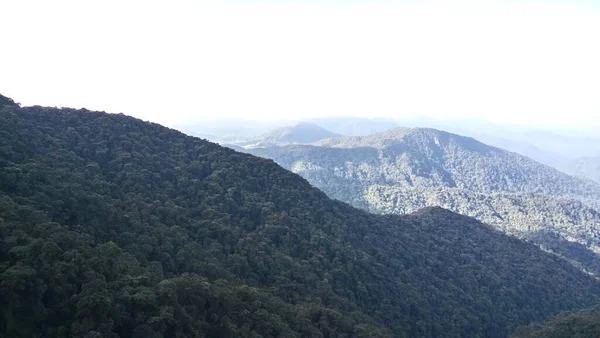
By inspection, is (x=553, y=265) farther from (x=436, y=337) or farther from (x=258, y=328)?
(x=258, y=328)

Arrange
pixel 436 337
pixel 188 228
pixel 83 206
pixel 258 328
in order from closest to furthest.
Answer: pixel 258 328 < pixel 83 206 < pixel 188 228 < pixel 436 337

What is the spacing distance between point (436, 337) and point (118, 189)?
35.0 meters

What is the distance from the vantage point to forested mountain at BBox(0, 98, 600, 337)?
83.2 ft

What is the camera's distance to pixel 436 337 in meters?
48.5

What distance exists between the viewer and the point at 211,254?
40.8m

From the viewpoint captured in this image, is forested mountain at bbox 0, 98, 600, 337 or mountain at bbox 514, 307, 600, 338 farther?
mountain at bbox 514, 307, 600, 338

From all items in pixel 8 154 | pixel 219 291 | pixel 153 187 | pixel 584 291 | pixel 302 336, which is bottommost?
pixel 584 291

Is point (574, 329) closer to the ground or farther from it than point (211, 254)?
closer to the ground

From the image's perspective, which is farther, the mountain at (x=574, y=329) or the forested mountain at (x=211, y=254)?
the mountain at (x=574, y=329)

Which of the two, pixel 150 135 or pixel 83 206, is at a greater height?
pixel 150 135

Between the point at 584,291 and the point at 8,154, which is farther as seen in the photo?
the point at 584,291

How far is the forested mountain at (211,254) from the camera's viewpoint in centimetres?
2536

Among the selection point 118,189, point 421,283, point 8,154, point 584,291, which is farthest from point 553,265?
point 8,154

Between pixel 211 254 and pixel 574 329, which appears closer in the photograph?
pixel 211 254
